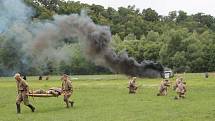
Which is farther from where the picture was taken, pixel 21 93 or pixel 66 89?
pixel 66 89

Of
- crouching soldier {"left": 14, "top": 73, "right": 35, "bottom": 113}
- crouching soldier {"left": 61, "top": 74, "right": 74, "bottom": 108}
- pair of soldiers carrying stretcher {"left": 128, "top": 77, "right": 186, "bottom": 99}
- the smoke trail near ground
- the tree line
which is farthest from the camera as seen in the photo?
the tree line

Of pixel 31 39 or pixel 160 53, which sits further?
pixel 160 53

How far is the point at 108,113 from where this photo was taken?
27.0 m

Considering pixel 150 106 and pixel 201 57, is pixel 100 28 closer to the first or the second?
pixel 150 106

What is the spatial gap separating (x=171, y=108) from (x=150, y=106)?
1909 mm

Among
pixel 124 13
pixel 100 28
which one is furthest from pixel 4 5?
pixel 124 13

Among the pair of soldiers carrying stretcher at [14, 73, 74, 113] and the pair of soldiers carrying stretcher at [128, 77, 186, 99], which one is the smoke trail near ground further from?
the pair of soldiers carrying stretcher at [14, 73, 74, 113]

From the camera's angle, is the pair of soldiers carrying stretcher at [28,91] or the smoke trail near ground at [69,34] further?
the smoke trail near ground at [69,34]

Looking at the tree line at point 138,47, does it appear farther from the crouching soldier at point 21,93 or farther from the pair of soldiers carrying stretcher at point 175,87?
the crouching soldier at point 21,93

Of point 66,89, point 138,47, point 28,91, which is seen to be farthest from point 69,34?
point 138,47

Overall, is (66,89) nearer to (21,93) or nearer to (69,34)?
(21,93)

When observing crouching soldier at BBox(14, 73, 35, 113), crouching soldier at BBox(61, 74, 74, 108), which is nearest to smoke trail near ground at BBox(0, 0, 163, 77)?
crouching soldier at BBox(61, 74, 74, 108)

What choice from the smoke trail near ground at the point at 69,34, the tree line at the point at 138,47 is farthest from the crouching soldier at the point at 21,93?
the tree line at the point at 138,47

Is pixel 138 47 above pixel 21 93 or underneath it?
above
